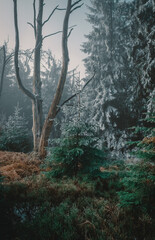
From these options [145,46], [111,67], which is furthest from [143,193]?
[111,67]

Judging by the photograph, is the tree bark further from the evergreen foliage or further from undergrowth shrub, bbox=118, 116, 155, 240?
undergrowth shrub, bbox=118, 116, 155, 240

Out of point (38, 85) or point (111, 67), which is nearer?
point (38, 85)

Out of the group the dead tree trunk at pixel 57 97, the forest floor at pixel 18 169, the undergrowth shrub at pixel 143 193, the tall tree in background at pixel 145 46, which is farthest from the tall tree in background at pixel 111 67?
the undergrowth shrub at pixel 143 193

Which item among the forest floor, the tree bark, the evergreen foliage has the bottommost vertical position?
the forest floor

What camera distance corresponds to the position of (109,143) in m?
11.7

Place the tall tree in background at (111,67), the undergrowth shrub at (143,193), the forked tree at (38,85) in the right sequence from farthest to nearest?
the tall tree in background at (111,67) < the forked tree at (38,85) < the undergrowth shrub at (143,193)

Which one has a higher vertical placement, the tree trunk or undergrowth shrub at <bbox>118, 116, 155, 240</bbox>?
the tree trunk

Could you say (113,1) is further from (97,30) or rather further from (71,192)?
(71,192)

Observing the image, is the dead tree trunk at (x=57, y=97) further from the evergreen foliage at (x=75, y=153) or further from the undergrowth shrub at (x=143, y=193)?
the undergrowth shrub at (x=143, y=193)

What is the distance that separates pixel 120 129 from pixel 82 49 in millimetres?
10146

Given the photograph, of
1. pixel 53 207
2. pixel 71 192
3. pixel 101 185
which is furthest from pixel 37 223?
pixel 101 185

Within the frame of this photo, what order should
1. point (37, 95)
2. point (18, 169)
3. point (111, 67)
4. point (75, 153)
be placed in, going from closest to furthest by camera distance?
point (75, 153) → point (18, 169) → point (37, 95) → point (111, 67)

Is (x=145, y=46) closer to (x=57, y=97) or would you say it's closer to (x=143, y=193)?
(x=57, y=97)

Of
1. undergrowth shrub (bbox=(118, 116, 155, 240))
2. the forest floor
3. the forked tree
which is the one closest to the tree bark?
the forked tree
